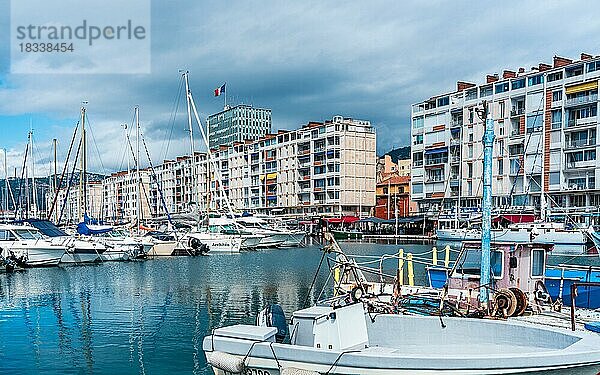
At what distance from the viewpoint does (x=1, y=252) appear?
47969mm

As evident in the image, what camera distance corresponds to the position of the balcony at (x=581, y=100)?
79.8m

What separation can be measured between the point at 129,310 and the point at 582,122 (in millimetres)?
72328

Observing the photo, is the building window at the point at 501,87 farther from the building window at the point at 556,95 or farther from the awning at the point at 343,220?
the awning at the point at 343,220

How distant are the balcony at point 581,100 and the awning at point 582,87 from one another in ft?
3.26

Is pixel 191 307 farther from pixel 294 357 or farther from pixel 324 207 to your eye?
pixel 324 207

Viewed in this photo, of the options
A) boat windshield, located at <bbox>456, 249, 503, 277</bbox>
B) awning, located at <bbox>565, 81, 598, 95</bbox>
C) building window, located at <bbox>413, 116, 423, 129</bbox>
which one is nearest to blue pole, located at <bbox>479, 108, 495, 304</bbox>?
boat windshield, located at <bbox>456, 249, 503, 277</bbox>

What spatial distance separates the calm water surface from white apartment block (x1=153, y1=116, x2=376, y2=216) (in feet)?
202

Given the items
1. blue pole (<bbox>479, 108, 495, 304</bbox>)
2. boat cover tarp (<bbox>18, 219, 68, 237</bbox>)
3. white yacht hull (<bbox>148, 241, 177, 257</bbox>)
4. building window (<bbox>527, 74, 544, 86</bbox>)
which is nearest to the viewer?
blue pole (<bbox>479, 108, 495, 304</bbox>)

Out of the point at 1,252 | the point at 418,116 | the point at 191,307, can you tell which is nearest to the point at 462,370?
the point at 191,307

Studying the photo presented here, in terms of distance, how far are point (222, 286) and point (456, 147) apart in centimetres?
6818

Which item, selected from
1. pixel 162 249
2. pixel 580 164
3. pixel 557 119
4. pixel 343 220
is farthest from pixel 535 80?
pixel 162 249

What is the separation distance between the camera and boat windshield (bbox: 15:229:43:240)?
2031 inches

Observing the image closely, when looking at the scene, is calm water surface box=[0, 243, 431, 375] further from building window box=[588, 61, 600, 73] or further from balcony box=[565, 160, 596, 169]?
building window box=[588, 61, 600, 73]

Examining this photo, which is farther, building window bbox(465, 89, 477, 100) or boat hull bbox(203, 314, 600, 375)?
building window bbox(465, 89, 477, 100)
